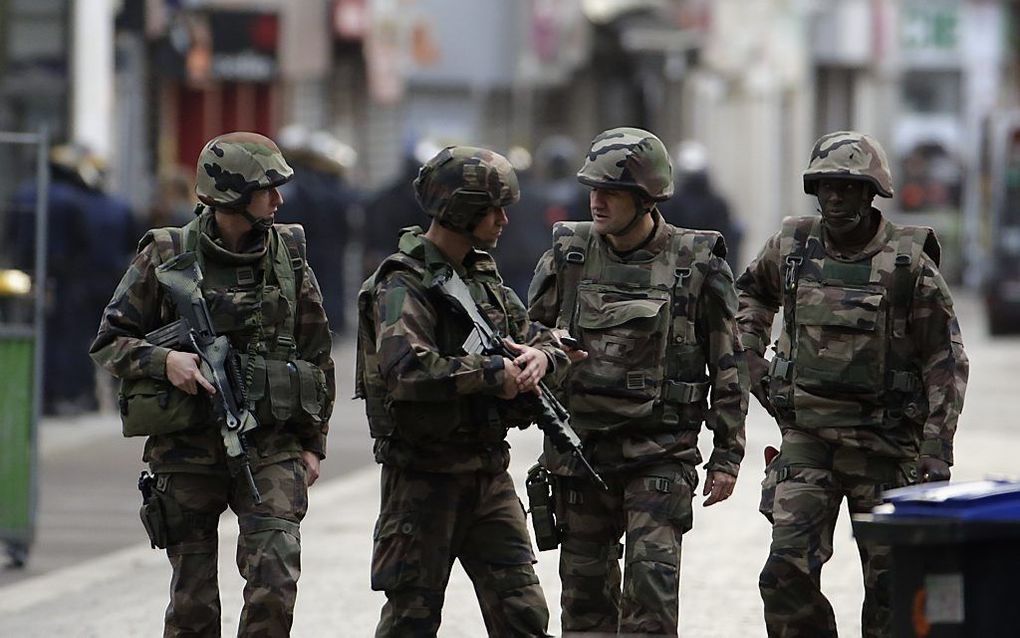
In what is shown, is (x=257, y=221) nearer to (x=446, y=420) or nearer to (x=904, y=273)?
(x=446, y=420)

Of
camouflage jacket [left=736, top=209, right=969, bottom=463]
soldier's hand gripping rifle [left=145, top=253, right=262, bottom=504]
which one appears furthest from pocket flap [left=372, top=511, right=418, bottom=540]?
camouflage jacket [left=736, top=209, right=969, bottom=463]

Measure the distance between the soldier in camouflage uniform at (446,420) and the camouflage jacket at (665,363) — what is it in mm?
440

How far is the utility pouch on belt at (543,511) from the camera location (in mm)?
7734

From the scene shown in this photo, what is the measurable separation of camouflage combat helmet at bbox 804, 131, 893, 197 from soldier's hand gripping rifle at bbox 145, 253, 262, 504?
1.87 meters

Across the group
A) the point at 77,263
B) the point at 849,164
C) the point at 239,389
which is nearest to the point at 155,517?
the point at 239,389

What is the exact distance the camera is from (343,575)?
35.3 ft

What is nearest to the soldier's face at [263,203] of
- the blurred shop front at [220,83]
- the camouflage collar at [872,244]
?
the camouflage collar at [872,244]

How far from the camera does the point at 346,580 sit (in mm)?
10617

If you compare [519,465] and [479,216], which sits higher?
[479,216]

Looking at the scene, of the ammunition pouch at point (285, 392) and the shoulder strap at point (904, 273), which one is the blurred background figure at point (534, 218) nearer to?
the shoulder strap at point (904, 273)

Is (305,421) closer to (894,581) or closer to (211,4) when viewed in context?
(894,581)

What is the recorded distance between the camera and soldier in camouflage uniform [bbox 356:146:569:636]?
7148 millimetres

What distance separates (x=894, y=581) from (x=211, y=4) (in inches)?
1101

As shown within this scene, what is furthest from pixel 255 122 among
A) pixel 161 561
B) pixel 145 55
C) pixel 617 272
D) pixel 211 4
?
pixel 617 272
